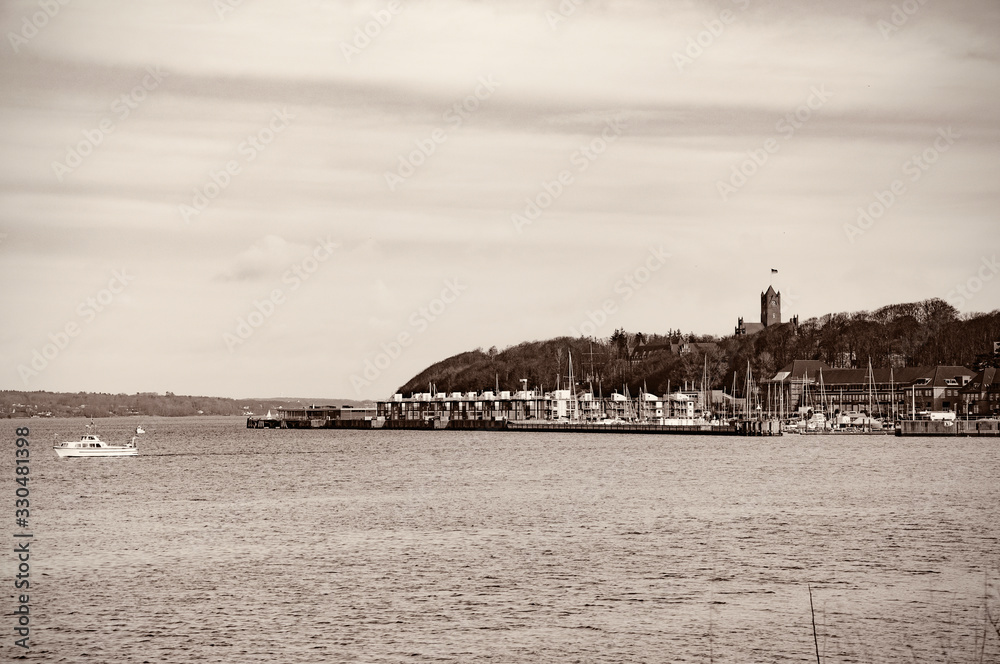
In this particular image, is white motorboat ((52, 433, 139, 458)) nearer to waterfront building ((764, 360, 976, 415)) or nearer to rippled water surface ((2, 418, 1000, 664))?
rippled water surface ((2, 418, 1000, 664))

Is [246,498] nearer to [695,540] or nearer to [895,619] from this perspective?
[695,540]

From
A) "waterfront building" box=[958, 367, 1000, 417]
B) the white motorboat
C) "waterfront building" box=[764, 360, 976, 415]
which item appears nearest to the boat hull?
the white motorboat

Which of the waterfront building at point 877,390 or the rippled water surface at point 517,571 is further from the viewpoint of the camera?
the waterfront building at point 877,390

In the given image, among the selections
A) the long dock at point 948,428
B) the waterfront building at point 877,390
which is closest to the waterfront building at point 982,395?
the waterfront building at point 877,390

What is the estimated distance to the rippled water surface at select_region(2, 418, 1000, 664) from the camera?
25500mm

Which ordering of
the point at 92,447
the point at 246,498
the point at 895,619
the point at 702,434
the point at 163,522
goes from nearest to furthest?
1. the point at 895,619
2. the point at 163,522
3. the point at 246,498
4. the point at 92,447
5. the point at 702,434

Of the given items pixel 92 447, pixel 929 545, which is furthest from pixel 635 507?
pixel 92 447

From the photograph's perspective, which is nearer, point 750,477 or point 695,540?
point 695,540

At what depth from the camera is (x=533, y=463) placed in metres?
94.2

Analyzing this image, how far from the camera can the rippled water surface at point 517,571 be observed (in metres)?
25.5

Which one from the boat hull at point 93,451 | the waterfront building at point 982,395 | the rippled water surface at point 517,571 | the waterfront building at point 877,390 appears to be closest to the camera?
the rippled water surface at point 517,571

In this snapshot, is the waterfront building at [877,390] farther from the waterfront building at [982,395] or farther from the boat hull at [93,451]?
the boat hull at [93,451]

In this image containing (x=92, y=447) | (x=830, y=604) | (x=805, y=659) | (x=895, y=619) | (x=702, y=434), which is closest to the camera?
(x=805, y=659)

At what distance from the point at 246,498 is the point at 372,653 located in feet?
124
